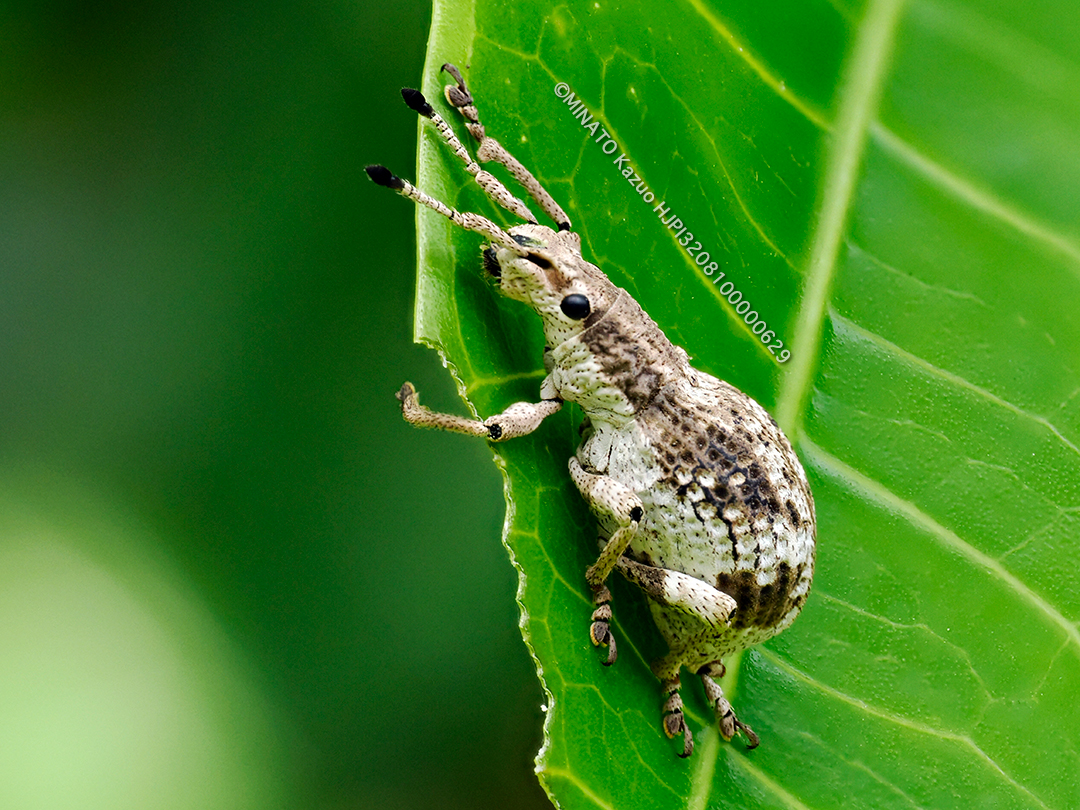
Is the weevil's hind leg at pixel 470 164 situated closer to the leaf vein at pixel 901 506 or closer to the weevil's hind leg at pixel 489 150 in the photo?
the weevil's hind leg at pixel 489 150

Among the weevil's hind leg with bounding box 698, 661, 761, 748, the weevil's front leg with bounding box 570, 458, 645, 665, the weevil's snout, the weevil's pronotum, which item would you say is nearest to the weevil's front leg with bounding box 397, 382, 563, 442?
the weevil's pronotum

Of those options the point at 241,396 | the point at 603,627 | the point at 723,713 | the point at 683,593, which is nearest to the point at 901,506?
the point at 683,593

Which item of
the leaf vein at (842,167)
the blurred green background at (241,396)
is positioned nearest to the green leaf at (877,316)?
the leaf vein at (842,167)

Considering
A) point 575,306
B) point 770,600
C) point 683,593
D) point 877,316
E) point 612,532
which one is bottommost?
point 770,600

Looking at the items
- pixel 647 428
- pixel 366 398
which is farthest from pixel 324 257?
pixel 647 428

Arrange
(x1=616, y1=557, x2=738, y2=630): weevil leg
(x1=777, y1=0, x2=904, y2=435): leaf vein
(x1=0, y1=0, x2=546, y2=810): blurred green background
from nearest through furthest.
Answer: (x1=777, y1=0, x2=904, y2=435): leaf vein < (x1=616, y1=557, x2=738, y2=630): weevil leg < (x1=0, y1=0, x2=546, y2=810): blurred green background

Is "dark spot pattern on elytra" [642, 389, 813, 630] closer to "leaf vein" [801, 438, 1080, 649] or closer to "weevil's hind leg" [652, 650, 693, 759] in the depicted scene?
"leaf vein" [801, 438, 1080, 649]

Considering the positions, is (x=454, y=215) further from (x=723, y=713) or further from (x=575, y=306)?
(x=723, y=713)

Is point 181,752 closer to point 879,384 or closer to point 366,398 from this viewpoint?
point 366,398
